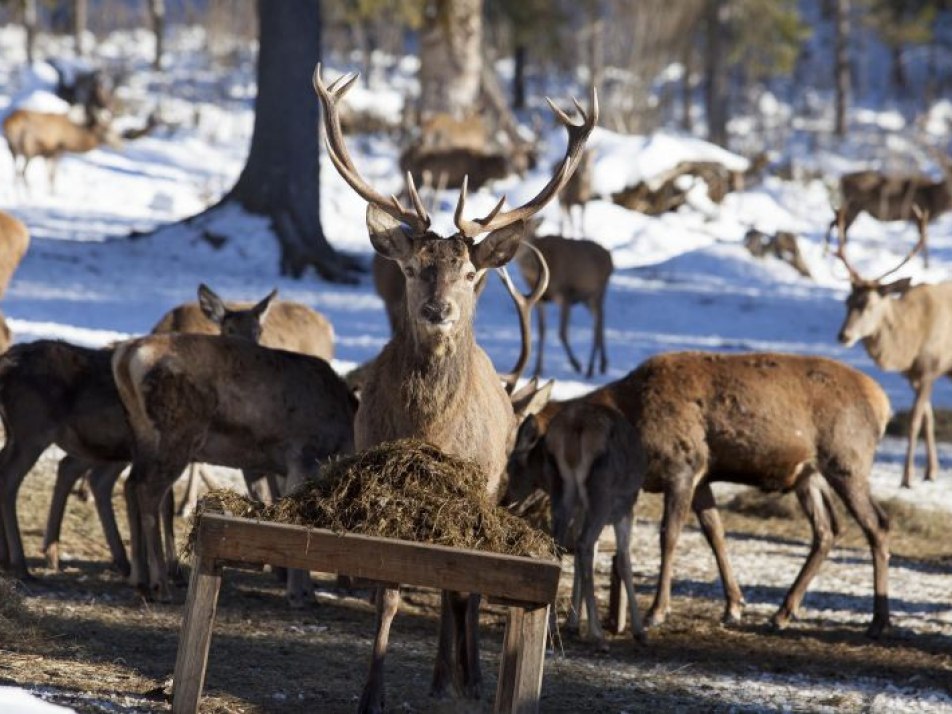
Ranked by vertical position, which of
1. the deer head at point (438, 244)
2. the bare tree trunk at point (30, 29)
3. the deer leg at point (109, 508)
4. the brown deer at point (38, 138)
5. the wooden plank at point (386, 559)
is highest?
the bare tree trunk at point (30, 29)

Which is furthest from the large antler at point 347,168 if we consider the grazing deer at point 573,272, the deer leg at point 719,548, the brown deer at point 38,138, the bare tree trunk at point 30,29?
the bare tree trunk at point 30,29

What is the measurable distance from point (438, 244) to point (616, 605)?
9.47ft

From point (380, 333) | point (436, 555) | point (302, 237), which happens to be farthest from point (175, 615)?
point (302, 237)

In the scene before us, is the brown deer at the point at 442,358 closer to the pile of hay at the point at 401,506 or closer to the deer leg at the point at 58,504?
the pile of hay at the point at 401,506

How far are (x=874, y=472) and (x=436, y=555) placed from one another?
8.78 meters

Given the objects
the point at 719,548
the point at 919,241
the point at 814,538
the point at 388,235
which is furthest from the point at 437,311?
the point at 919,241

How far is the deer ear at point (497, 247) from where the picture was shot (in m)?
7.36

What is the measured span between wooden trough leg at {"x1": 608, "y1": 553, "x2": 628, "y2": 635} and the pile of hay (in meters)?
3.17

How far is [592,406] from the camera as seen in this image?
901cm

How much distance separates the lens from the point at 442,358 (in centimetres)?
721

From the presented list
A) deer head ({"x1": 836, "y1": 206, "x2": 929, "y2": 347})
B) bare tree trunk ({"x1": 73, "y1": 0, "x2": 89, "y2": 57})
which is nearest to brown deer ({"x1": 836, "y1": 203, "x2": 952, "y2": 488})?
deer head ({"x1": 836, "y1": 206, "x2": 929, "y2": 347})

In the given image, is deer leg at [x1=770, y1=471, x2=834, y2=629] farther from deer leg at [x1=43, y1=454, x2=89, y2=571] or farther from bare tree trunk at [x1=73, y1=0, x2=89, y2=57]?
bare tree trunk at [x1=73, y1=0, x2=89, y2=57]

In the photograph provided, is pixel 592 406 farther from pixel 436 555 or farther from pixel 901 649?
pixel 436 555

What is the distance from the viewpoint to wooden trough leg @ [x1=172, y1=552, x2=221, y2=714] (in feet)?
19.0
